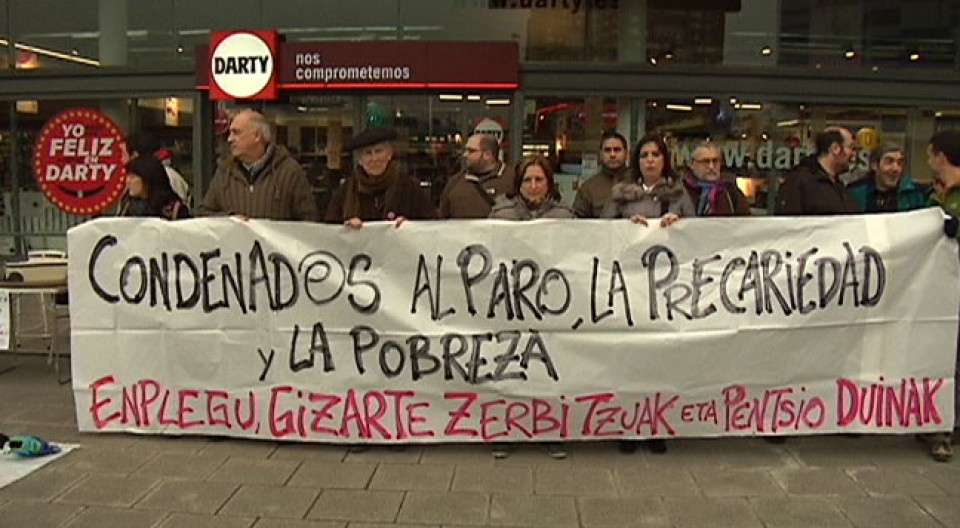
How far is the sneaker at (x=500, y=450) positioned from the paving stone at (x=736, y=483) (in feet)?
3.26

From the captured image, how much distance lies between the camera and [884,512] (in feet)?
13.3

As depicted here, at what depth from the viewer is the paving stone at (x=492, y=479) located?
4.35 metres

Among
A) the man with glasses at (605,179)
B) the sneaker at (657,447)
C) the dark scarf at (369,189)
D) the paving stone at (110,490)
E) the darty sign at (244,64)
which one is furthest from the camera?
the darty sign at (244,64)

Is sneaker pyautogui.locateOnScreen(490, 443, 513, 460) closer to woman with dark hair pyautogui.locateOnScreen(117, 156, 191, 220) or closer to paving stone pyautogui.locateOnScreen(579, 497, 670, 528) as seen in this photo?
paving stone pyautogui.locateOnScreen(579, 497, 670, 528)

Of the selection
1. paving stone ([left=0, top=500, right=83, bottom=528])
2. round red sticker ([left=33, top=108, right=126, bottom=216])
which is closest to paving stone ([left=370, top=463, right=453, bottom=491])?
paving stone ([left=0, top=500, right=83, bottom=528])

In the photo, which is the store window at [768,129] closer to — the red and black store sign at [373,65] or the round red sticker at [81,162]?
the red and black store sign at [373,65]

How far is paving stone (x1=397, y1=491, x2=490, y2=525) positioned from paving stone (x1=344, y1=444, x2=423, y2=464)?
48 cm

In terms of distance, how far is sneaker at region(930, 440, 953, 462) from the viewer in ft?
15.7

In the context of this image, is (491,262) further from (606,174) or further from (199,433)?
(199,433)

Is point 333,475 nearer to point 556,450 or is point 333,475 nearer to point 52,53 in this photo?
point 556,450

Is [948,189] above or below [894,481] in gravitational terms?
above

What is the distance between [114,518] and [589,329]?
2.51 m

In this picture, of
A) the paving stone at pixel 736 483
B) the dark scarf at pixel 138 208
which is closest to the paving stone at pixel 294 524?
the paving stone at pixel 736 483

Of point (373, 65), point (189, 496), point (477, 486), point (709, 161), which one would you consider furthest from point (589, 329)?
point (373, 65)
